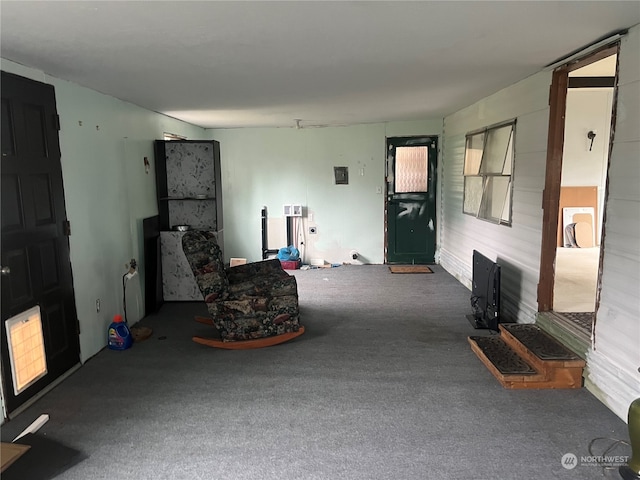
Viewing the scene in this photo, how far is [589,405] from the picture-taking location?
273cm

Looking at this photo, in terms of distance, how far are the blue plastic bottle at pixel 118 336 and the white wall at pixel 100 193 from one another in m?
0.09

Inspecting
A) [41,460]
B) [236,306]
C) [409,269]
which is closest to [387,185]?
[409,269]

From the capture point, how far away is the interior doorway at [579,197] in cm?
354

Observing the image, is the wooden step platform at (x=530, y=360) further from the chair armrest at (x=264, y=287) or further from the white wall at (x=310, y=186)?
the white wall at (x=310, y=186)

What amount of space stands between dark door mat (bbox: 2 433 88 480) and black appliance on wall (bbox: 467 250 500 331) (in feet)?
10.8

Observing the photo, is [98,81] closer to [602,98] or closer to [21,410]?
[21,410]

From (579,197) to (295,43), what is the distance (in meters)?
5.21

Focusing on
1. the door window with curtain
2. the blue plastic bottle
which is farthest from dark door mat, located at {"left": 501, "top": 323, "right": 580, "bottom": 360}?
the door window with curtain

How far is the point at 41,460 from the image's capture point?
2.26 meters

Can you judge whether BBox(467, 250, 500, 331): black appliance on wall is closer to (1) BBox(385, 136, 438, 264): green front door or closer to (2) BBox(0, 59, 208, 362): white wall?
(1) BBox(385, 136, 438, 264): green front door

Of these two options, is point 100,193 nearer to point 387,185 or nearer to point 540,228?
Result: point 540,228

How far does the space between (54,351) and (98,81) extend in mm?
2047

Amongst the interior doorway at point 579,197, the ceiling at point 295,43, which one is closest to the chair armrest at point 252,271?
the ceiling at point 295,43

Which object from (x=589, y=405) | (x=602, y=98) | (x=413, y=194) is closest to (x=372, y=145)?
(x=413, y=194)
